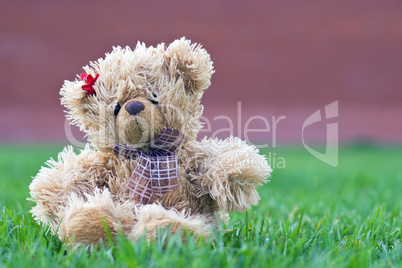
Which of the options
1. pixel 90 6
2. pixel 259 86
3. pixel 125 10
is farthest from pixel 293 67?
pixel 90 6

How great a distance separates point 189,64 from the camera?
1.33 metres

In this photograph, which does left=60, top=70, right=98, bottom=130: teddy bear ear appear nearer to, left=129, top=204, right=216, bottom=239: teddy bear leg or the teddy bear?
the teddy bear

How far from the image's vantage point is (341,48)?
33.3ft

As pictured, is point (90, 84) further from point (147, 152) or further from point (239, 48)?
point (239, 48)

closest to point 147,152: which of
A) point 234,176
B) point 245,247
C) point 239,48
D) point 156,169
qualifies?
point 156,169

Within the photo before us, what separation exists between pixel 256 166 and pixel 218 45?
29.4 ft

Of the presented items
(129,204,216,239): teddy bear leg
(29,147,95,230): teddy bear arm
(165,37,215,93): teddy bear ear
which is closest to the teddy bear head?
Answer: (165,37,215,93): teddy bear ear

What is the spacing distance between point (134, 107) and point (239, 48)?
905 centimetres

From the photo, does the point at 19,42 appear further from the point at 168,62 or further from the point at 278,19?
the point at 168,62

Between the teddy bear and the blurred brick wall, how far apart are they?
8.36 metres

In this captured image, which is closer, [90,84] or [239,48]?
[90,84]

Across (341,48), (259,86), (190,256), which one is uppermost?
(341,48)

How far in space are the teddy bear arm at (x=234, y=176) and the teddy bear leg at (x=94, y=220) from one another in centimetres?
24

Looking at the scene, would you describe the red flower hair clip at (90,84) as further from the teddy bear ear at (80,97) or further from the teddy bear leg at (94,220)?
the teddy bear leg at (94,220)
